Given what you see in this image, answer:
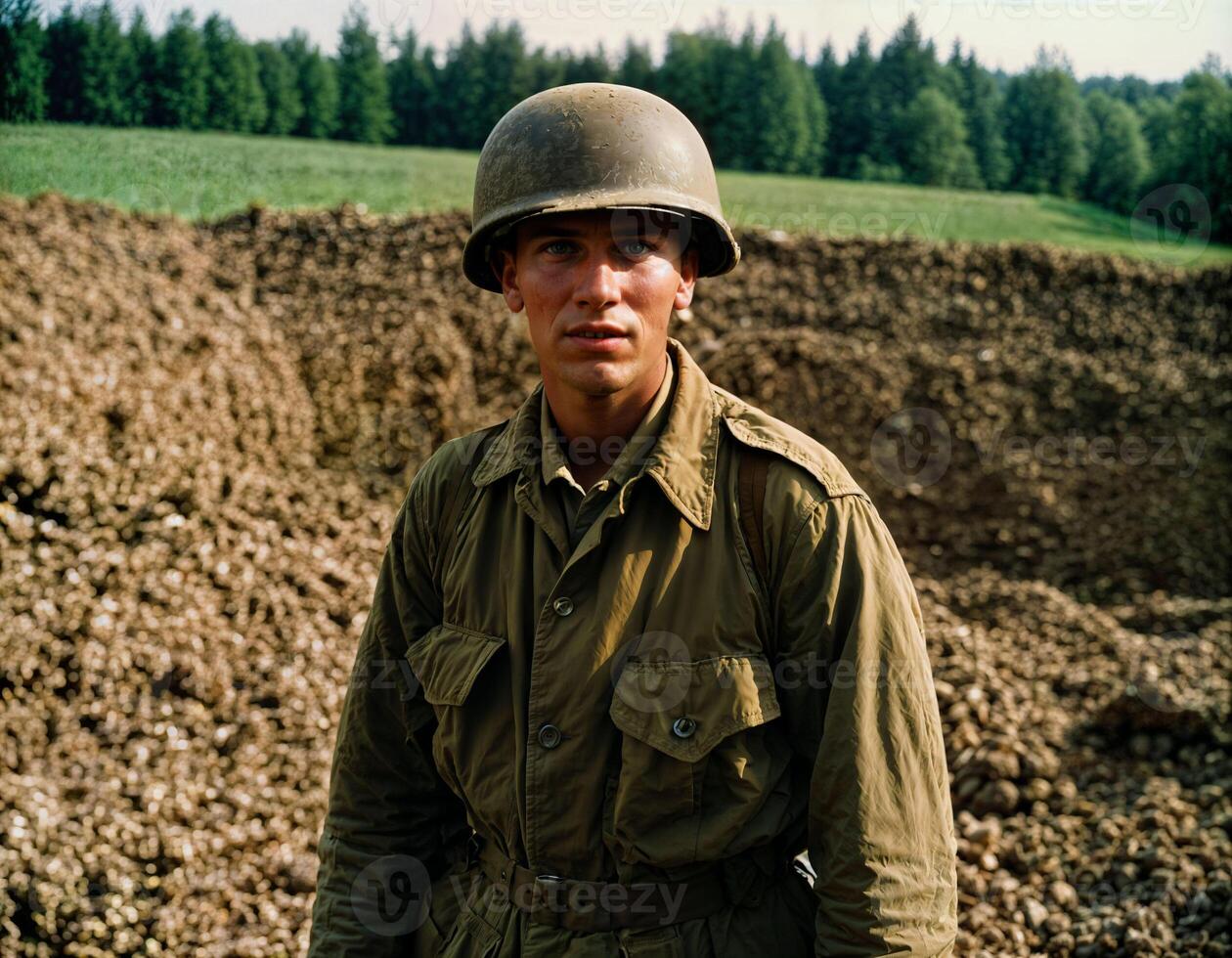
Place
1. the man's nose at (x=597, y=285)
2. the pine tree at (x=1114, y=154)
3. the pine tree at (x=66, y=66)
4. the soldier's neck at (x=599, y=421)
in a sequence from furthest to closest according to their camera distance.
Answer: the pine tree at (x=1114, y=154) → the pine tree at (x=66, y=66) → the soldier's neck at (x=599, y=421) → the man's nose at (x=597, y=285)

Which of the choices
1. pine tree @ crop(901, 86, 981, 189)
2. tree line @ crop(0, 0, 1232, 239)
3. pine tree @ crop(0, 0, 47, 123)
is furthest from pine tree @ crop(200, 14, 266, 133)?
pine tree @ crop(901, 86, 981, 189)

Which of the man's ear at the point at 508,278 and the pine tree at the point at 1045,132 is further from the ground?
the pine tree at the point at 1045,132

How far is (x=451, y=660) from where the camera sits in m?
1.93

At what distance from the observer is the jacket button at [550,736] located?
1.79 metres

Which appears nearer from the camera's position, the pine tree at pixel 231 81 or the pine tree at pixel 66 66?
the pine tree at pixel 66 66

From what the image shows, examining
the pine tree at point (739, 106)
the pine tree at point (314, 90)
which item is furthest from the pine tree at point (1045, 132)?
the pine tree at point (314, 90)

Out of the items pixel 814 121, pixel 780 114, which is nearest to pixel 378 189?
pixel 780 114

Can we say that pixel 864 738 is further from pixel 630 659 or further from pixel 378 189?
pixel 378 189

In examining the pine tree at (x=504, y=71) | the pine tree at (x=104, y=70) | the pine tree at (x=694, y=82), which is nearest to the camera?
the pine tree at (x=104, y=70)

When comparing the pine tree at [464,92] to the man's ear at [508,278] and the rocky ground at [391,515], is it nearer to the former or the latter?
the rocky ground at [391,515]

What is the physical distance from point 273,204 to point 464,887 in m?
12.6

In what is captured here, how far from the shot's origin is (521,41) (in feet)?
59.7

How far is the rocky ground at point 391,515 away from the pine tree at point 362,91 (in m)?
4.60

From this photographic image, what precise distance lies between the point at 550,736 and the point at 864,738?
514 millimetres
